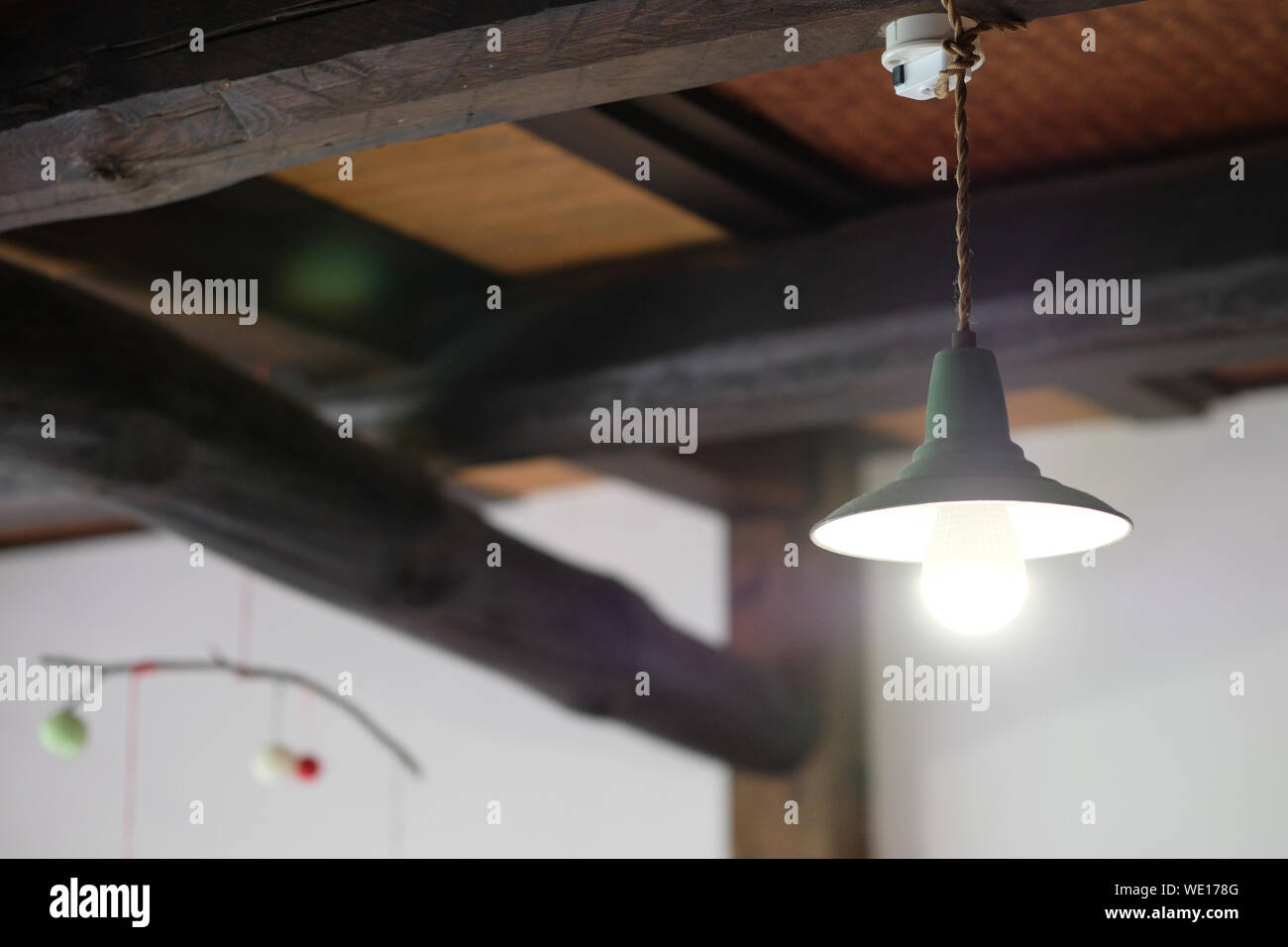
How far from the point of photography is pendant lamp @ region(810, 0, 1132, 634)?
4.42ft

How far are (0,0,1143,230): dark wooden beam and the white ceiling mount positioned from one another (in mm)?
24

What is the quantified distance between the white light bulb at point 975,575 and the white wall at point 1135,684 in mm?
2311

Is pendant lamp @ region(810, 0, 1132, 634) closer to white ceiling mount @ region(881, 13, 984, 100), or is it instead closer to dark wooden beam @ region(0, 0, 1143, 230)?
white ceiling mount @ region(881, 13, 984, 100)

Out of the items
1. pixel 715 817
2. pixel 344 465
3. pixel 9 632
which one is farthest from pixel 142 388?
pixel 9 632

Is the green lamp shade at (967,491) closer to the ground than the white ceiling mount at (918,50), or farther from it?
closer to the ground

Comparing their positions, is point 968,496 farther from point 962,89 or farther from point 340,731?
point 340,731

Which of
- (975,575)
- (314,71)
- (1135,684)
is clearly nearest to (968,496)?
(975,575)

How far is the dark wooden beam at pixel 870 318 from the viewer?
2.21 m

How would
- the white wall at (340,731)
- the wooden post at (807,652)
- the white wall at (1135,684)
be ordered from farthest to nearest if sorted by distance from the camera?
1. the white wall at (340,731)
2. the wooden post at (807,652)
3. the white wall at (1135,684)

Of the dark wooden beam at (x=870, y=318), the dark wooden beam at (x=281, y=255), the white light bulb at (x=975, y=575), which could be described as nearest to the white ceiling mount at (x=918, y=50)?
the white light bulb at (x=975, y=575)

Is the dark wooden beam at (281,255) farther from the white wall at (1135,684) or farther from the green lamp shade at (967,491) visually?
the white wall at (1135,684)
